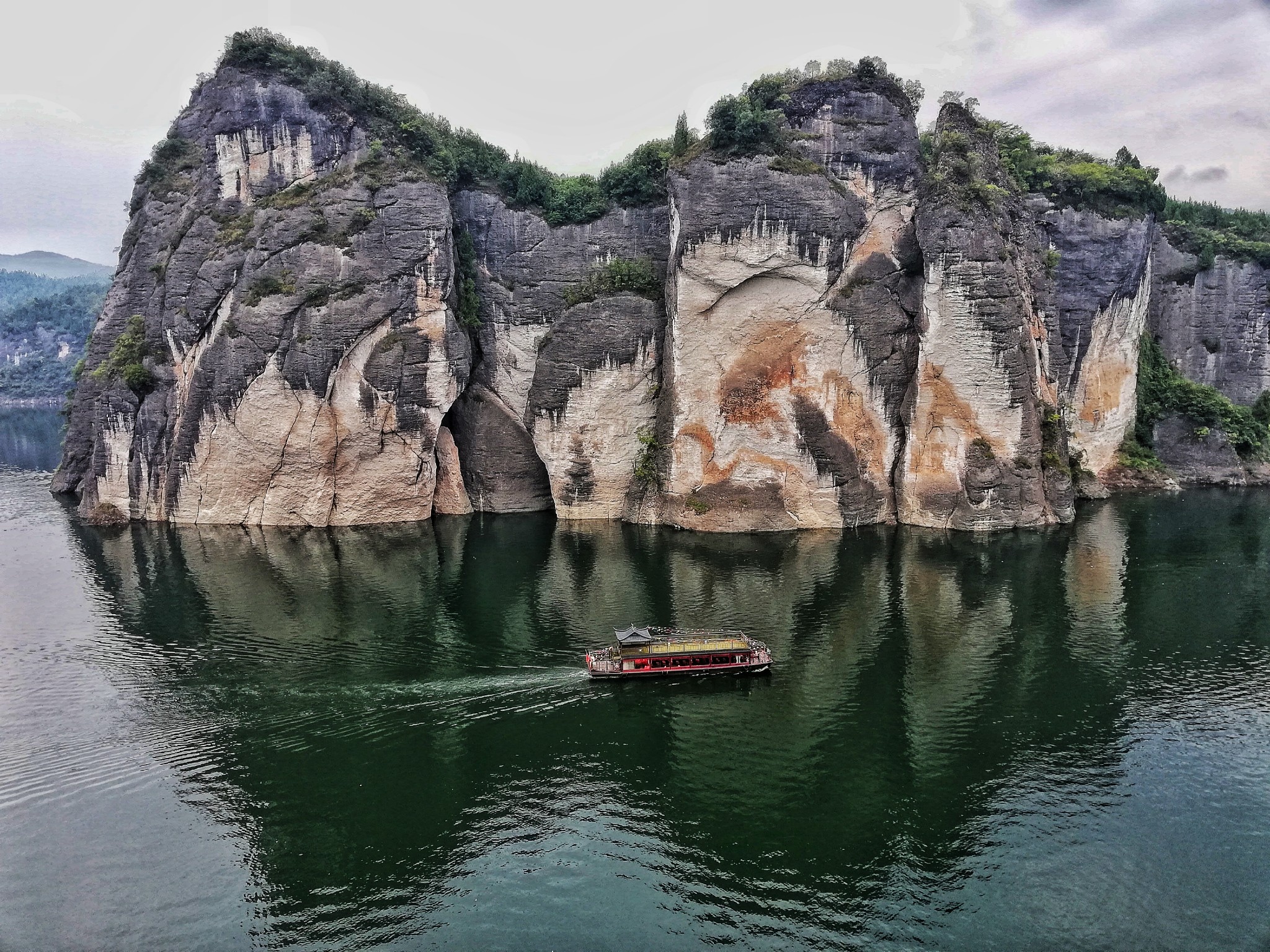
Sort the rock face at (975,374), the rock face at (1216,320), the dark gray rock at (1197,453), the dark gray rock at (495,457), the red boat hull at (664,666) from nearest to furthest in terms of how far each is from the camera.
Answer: the red boat hull at (664,666), the rock face at (975,374), the dark gray rock at (495,457), the dark gray rock at (1197,453), the rock face at (1216,320)

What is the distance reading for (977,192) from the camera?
36.4 m

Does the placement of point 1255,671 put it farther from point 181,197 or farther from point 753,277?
point 181,197

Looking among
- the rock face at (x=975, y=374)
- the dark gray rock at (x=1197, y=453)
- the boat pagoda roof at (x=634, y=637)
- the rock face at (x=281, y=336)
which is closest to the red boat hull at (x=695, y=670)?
the boat pagoda roof at (x=634, y=637)

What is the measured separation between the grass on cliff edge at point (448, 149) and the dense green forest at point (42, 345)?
318 ft

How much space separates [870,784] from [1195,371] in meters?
47.1

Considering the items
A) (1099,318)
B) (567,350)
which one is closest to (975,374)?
Answer: (1099,318)

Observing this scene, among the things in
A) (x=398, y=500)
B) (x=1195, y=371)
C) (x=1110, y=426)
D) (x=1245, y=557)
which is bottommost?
(x=1245, y=557)

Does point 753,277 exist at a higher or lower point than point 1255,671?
higher

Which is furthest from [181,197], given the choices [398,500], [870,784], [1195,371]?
[1195,371]

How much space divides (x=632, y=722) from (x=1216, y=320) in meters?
49.6

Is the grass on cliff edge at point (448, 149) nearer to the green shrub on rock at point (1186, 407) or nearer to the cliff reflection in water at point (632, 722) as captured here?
the cliff reflection in water at point (632, 722)

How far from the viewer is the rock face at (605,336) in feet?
122

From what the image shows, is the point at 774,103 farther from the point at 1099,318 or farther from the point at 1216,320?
the point at 1216,320

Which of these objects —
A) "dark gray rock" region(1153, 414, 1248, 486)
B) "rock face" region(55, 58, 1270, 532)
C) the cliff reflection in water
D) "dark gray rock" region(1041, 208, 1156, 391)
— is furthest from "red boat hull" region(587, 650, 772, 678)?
"dark gray rock" region(1153, 414, 1248, 486)
